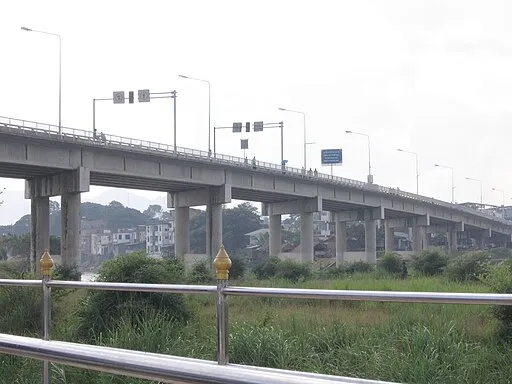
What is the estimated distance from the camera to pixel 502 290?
1188 cm

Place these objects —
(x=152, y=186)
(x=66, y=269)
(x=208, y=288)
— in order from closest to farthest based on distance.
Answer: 1. (x=208, y=288)
2. (x=66, y=269)
3. (x=152, y=186)

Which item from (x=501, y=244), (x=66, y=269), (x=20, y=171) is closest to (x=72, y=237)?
(x=20, y=171)

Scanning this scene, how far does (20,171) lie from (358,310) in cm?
3618

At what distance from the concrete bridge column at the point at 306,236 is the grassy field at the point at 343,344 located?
186 ft

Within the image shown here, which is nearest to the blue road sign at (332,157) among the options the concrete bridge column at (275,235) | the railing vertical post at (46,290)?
the concrete bridge column at (275,235)

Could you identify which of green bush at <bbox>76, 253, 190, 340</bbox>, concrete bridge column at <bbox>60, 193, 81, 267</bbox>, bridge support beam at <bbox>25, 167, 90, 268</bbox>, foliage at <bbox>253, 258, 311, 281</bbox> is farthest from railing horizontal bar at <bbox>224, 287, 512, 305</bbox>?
concrete bridge column at <bbox>60, 193, 81, 267</bbox>

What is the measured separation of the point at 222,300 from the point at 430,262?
3866cm

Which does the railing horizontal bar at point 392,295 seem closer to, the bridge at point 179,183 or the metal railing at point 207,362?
the metal railing at point 207,362

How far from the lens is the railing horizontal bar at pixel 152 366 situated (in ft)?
7.07

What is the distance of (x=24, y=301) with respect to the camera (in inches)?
497

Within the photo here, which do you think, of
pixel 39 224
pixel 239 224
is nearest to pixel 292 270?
pixel 39 224

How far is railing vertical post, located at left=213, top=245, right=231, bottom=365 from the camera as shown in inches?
172

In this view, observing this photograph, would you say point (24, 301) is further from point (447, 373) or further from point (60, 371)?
point (447, 373)

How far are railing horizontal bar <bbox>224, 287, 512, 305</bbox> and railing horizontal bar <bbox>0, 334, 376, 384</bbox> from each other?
1.09 metres
